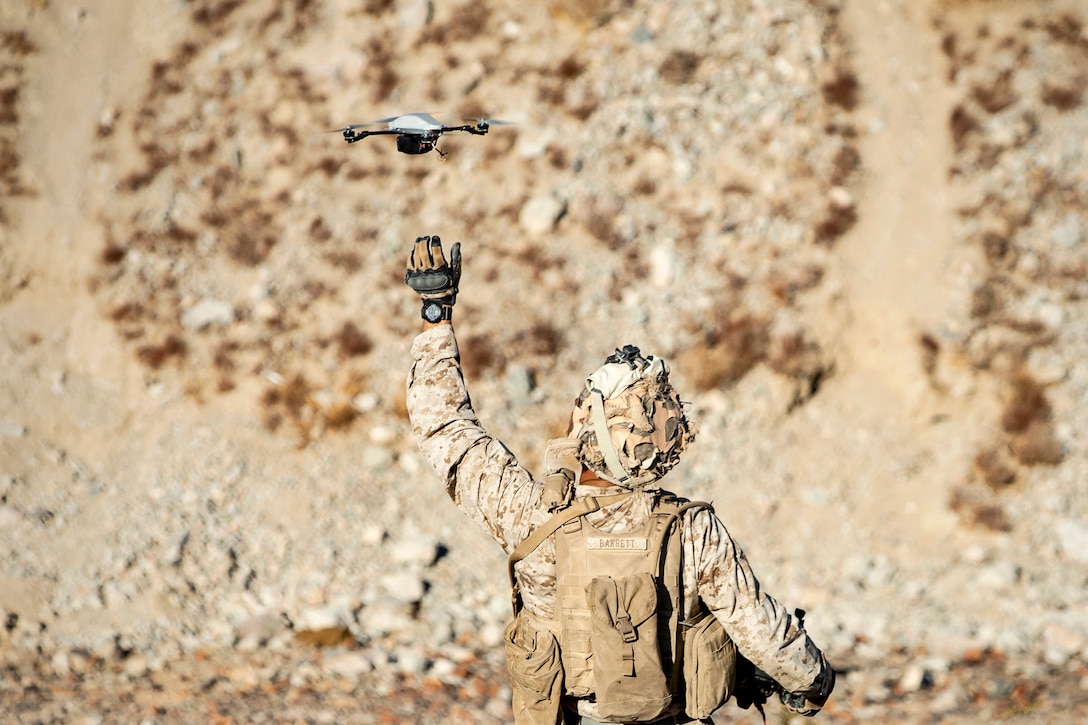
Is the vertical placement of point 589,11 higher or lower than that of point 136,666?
higher

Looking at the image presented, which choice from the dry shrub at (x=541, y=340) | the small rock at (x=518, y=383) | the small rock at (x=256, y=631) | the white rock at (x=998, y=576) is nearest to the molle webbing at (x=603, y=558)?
the small rock at (x=256, y=631)

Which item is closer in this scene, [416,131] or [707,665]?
[707,665]

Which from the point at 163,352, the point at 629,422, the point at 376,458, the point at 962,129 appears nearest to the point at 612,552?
the point at 629,422

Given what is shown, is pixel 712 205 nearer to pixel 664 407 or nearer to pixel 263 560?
pixel 263 560

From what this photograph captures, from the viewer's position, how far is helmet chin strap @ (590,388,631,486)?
2.81 metres

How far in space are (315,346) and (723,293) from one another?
15.3 ft

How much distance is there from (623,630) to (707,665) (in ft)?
1.07

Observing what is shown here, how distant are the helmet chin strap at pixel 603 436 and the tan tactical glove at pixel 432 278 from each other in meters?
0.54

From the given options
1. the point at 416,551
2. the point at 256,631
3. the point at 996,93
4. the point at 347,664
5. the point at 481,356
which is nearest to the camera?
Answer: the point at 347,664

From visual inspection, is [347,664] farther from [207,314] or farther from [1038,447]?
[1038,447]

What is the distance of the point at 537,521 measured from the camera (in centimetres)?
298

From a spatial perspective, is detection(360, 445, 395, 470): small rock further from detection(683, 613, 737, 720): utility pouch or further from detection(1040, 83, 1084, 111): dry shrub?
detection(1040, 83, 1084, 111): dry shrub

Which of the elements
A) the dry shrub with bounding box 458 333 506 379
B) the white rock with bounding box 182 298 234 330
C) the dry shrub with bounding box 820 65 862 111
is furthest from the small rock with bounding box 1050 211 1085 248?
the white rock with bounding box 182 298 234 330

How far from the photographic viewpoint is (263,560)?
9469 millimetres
